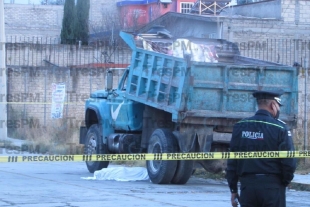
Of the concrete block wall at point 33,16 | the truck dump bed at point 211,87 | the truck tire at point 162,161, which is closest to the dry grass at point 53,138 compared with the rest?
the truck tire at point 162,161

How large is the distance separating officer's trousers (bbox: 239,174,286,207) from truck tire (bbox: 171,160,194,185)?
6822 mm

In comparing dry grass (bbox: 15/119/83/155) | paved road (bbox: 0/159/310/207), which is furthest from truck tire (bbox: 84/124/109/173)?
dry grass (bbox: 15/119/83/155)

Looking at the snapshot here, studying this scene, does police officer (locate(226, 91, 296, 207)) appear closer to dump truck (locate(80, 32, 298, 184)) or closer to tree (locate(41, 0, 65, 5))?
dump truck (locate(80, 32, 298, 184))

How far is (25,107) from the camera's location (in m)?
27.7

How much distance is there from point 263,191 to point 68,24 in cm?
4178

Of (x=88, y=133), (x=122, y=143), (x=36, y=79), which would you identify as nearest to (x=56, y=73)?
(x=36, y=79)

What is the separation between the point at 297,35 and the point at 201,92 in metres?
22.8

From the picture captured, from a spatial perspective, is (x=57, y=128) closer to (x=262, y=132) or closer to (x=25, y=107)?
(x=25, y=107)

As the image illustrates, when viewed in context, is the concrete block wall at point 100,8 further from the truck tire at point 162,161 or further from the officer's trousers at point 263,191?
the officer's trousers at point 263,191

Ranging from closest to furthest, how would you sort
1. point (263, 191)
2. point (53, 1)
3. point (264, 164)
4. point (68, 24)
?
point (263, 191) → point (264, 164) → point (68, 24) → point (53, 1)

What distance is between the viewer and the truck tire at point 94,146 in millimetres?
16047

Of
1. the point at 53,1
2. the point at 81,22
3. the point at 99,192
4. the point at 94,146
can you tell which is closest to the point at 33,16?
the point at 81,22

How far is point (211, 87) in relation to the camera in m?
13.2

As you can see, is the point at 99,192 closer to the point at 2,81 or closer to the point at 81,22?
the point at 2,81
